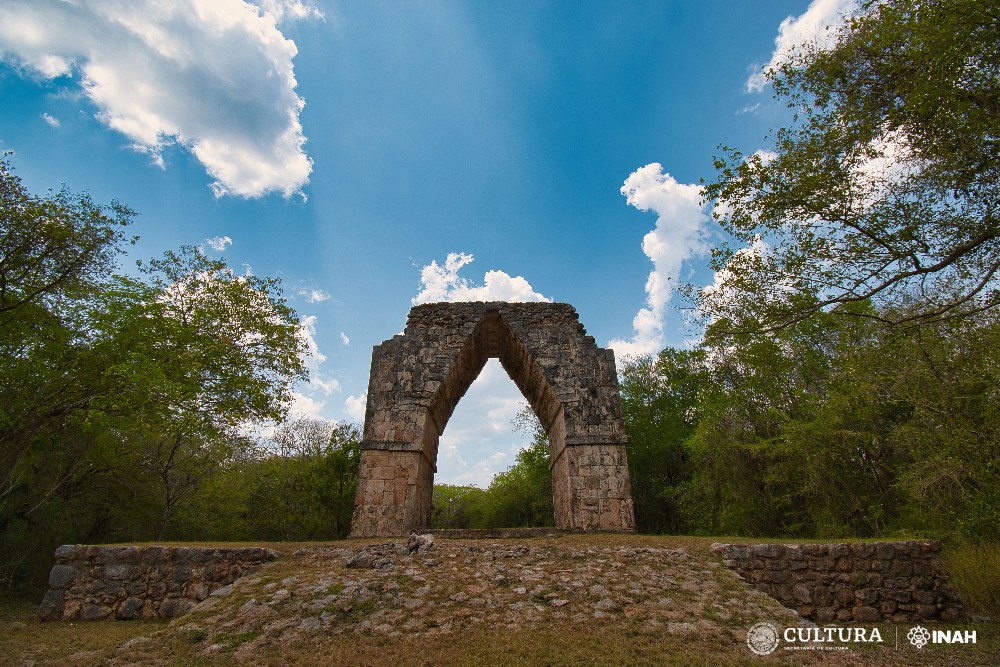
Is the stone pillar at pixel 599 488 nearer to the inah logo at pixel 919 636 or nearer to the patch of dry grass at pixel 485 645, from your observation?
the patch of dry grass at pixel 485 645

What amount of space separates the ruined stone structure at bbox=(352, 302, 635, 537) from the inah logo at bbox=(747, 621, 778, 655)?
449cm

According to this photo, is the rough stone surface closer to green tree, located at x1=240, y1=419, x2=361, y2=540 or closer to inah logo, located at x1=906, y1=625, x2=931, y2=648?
inah logo, located at x1=906, y1=625, x2=931, y2=648

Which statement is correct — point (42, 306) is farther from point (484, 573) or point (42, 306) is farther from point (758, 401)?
point (758, 401)

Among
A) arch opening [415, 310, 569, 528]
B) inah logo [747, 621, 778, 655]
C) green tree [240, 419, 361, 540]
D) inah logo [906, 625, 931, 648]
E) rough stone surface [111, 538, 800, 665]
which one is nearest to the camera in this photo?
inah logo [747, 621, 778, 655]

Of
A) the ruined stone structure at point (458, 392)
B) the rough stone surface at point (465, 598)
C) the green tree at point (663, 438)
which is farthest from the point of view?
the green tree at point (663, 438)

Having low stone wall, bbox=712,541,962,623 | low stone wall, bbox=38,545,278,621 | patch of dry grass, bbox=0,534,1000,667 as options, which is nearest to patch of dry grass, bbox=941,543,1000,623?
low stone wall, bbox=712,541,962,623

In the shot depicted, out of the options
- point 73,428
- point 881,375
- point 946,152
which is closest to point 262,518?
point 73,428

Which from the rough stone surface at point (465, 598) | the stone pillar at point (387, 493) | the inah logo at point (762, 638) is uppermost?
the stone pillar at point (387, 493)

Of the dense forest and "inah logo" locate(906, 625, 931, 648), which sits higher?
the dense forest

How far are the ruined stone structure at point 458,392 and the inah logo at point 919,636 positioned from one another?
430 cm

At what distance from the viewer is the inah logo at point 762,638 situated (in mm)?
4108

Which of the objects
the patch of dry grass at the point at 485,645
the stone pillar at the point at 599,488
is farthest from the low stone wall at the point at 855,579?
the stone pillar at the point at 599,488

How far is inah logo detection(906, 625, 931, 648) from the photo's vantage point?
16.3 ft

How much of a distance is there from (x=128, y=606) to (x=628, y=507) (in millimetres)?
8327
